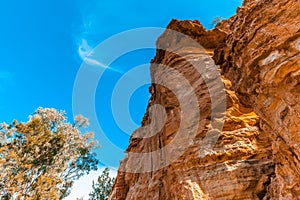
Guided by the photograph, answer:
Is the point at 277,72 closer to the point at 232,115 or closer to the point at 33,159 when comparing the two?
the point at 232,115

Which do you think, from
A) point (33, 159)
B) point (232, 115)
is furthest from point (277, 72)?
point (33, 159)

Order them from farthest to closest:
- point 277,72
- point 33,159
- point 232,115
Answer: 1. point 33,159
2. point 232,115
3. point 277,72

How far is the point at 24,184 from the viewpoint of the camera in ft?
61.9

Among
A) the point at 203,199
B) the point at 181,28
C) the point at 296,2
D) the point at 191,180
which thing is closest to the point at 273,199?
the point at 203,199

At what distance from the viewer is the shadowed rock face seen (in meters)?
4.98

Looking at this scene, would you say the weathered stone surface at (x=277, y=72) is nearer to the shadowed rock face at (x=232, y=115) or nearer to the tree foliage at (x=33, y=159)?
the shadowed rock face at (x=232, y=115)

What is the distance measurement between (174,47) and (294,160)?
34.8ft

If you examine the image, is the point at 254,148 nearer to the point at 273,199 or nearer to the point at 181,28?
the point at 273,199

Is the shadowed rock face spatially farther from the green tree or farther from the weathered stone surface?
the green tree

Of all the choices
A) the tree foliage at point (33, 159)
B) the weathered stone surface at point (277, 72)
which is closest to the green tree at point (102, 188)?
the tree foliage at point (33, 159)

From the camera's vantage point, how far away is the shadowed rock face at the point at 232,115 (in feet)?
16.3

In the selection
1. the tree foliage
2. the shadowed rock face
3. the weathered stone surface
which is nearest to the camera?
the weathered stone surface

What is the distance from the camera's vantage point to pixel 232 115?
9.34m

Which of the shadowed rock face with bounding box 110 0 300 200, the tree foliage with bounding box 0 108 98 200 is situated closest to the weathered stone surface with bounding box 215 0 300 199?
the shadowed rock face with bounding box 110 0 300 200
